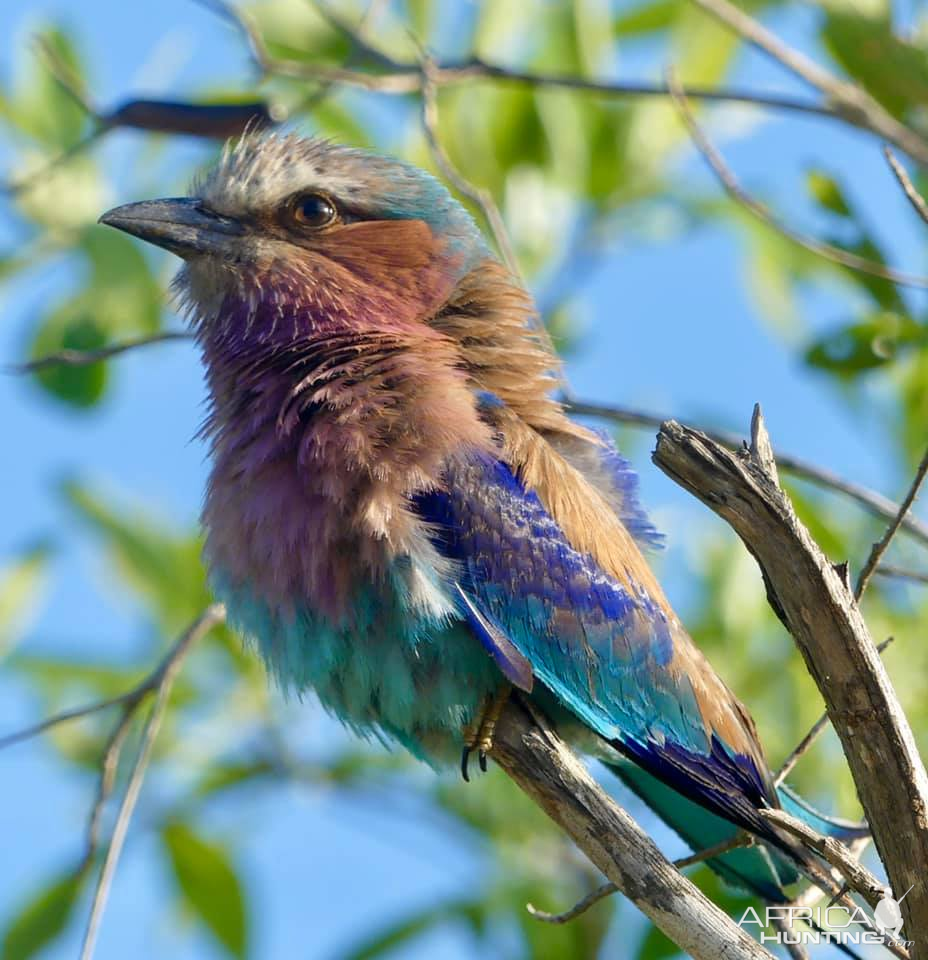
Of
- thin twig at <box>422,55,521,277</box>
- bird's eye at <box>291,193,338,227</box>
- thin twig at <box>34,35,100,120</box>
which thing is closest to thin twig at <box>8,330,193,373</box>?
bird's eye at <box>291,193,338,227</box>

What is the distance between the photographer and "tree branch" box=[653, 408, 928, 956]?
10.0 feet

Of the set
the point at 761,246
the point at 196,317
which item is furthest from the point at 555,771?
the point at 761,246

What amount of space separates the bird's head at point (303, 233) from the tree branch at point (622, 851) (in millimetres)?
1405

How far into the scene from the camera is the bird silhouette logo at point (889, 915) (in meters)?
3.09

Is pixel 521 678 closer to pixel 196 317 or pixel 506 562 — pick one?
pixel 506 562

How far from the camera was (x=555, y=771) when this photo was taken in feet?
11.8

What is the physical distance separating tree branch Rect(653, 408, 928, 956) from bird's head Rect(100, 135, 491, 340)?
63.9 inches

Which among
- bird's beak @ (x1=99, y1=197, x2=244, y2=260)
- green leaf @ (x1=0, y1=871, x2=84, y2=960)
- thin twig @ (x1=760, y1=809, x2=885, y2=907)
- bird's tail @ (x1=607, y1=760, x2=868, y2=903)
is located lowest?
green leaf @ (x1=0, y1=871, x2=84, y2=960)

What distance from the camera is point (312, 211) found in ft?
15.7

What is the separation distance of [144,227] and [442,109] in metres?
2.23

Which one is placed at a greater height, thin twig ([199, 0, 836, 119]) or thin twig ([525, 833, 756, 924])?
thin twig ([199, 0, 836, 119])

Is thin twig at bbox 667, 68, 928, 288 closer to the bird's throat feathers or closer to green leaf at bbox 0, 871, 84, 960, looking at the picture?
the bird's throat feathers

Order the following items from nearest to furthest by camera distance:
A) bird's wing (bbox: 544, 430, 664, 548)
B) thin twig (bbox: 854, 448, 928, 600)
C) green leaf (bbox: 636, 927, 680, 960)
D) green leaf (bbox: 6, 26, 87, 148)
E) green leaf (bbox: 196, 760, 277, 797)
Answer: thin twig (bbox: 854, 448, 928, 600), bird's wing (bbox: 544, 430, 664, 548), green leaf (bbox: 636, 927, 680, 960), green leaf (bbox: 6, 26, 87, 148), green leaf (bbox: 196, 760, 277, 797)

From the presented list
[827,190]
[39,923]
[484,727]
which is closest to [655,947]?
[484,727]
